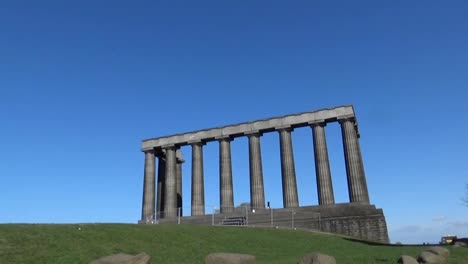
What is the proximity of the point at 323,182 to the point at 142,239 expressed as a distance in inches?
1284

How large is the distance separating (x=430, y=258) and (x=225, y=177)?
42796 millimetres

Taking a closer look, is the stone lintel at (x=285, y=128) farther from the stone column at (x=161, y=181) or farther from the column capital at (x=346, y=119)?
the stone column at (x=161, y=181)

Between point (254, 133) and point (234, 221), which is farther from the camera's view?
point (254, 133)

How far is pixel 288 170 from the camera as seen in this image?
56.6 m

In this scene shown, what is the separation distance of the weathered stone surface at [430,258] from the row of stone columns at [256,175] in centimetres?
3258

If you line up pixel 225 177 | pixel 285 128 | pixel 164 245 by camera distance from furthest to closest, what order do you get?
pixel 225 177 < pixel 285 128 < pixel 164 245

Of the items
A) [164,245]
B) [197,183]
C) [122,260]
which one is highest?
[197,183]

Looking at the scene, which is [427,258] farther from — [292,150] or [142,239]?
[292,150]

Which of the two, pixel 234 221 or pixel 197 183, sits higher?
pixel 197 183

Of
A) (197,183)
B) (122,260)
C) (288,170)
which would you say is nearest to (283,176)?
(288,170)

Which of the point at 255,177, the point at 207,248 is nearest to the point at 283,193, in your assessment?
the point at 255,177

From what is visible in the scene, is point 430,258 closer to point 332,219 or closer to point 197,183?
point 332,219

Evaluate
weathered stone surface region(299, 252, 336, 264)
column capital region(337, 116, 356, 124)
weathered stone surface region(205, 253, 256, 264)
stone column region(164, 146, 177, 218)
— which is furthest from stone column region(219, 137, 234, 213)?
weathered stone surface region(205, 253, 256, 264)

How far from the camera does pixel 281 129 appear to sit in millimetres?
60000
